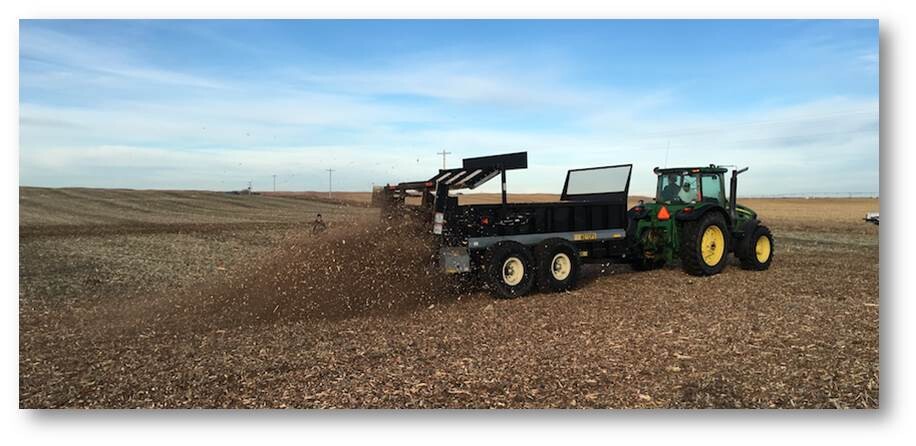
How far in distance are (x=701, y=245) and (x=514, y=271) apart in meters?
3.92

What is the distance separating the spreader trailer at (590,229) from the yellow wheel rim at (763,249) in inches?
0.8

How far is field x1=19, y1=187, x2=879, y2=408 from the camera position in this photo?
18.1 feet

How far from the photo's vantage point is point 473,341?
714 centimetres

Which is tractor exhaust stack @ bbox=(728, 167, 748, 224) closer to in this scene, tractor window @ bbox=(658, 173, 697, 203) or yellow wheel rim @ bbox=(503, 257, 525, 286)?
tractor window @ bbox=(658, 173, 697, 203)

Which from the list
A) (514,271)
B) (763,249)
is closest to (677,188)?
(763,249)

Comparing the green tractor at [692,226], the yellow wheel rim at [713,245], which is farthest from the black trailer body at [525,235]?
the yellow wheel rim at [713,245]

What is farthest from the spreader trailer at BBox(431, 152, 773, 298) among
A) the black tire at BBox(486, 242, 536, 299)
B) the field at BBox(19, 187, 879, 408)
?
the field at BBox(19, 187, 879, 408)

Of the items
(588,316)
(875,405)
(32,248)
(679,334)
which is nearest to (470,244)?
(588,316)

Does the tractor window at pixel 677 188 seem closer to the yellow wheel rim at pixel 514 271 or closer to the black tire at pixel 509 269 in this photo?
the black tire at pixel 509 269

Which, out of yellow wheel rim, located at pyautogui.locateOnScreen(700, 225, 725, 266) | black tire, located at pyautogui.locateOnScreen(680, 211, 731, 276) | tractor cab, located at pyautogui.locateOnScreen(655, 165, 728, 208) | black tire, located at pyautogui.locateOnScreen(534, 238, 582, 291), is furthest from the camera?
tractor cab, located at pyautogui.locateOnScreen(655, 165, 728, 208)

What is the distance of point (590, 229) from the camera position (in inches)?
427

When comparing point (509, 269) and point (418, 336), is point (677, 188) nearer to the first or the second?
point (509, 269)

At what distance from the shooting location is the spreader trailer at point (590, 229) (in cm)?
947

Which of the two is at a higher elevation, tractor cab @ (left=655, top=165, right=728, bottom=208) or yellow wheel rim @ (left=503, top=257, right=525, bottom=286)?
tractor cab @ (left=655, top=165, right=728, bottom=208)
